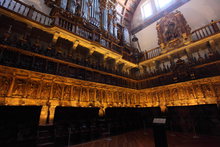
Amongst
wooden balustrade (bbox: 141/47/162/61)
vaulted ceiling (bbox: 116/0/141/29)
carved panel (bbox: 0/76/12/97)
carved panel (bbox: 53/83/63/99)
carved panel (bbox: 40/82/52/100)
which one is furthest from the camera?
vaulted ceiling (bbox: 116/0/141/29)

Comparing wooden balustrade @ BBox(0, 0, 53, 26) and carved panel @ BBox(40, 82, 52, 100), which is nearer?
carved panel @ BBox(40, 82, 52, 100)

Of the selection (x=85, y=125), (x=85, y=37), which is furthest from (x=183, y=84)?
(x=85, y=37)

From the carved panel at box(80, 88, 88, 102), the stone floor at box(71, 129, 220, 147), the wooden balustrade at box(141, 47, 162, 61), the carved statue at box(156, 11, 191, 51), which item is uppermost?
the carved statue at box(156, 11, 191, 51)

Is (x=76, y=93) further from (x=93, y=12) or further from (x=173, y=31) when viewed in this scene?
(x=173, y=31)

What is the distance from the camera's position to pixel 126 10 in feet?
52.8

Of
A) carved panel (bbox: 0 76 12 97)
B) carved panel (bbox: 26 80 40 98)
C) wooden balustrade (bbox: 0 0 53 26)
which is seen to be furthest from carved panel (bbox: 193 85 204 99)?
wooden balustrade (bbox: 0 0 53 26)

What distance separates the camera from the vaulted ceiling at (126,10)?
15.2 m

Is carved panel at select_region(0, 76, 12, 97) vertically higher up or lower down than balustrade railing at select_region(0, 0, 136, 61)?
lower down

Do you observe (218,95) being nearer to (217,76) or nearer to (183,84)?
(217,76)

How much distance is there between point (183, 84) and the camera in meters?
7.64

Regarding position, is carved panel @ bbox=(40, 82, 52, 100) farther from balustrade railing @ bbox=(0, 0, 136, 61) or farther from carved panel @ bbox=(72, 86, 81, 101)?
balustrade railing @ bbox=(0, 0, 136, 61)

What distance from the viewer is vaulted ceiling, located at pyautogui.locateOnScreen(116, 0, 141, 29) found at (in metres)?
15.2

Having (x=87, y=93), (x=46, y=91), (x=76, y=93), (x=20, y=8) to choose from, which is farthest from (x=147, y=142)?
(x=20, y=8)

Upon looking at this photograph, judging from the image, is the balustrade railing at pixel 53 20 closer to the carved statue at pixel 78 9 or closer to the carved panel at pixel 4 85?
the carved statue at pixel 78 9
